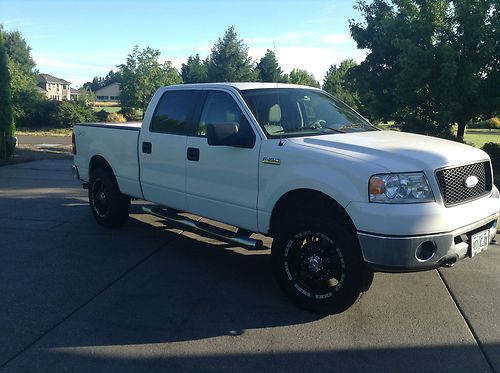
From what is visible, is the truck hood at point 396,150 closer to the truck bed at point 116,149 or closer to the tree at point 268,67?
the truck bed at point 116,149

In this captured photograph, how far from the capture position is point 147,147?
5941 millimetres

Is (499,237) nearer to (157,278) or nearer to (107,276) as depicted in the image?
(157,278)

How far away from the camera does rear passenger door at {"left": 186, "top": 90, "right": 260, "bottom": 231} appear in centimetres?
465

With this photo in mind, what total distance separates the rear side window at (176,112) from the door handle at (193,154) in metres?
0.27

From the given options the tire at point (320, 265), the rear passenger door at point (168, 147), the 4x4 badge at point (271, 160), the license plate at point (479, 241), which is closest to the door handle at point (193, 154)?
the rear passenger door at point (168, 147)

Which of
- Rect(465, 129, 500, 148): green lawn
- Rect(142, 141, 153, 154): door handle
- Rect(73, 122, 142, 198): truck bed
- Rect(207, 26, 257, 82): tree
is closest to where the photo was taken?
Rect(142, 141, 153, 154): door handle

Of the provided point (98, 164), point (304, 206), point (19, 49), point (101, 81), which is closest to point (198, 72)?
point (19, 49)

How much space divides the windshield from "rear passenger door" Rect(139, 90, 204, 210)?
875mm

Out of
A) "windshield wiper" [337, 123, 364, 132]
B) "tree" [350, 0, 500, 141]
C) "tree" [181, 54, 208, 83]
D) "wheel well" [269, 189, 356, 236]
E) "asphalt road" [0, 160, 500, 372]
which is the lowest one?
"asphalt road" [0, 160, 500, 372]

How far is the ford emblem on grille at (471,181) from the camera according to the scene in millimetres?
4035

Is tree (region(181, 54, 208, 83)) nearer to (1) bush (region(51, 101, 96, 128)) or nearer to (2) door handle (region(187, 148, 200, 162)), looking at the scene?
(1) bush (region(51, 101, 96, 128))

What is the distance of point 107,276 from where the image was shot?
5.05 metres

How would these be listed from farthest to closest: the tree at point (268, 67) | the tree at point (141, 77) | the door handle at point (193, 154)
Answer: the tree at point (268, 67)
the tree at point (141, 77)
the door handle at point (193, 154)

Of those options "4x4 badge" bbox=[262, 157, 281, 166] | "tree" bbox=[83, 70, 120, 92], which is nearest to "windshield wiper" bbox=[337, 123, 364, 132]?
"4x4 badge" bbox=[262, 157, 281, 166]
